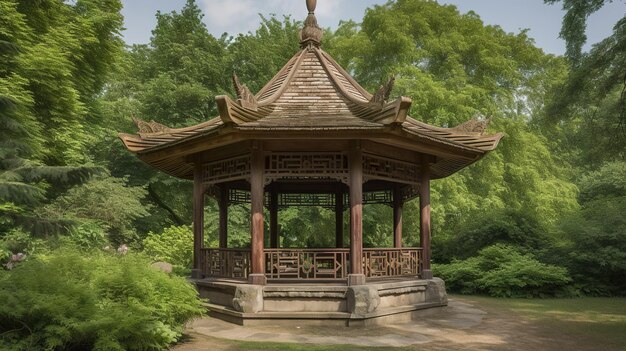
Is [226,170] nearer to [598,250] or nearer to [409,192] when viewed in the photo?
[409,192]

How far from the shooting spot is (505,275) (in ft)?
51.2

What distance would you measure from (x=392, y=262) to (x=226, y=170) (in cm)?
422

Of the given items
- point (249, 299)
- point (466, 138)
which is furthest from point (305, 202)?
point (249, 299)

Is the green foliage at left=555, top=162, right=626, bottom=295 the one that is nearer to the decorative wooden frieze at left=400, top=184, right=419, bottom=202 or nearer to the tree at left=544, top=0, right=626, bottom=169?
the tree at left=544, top=0, right=626, bottom=169

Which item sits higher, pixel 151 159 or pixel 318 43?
pixel 318 43

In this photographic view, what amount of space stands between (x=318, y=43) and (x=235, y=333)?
7.69m

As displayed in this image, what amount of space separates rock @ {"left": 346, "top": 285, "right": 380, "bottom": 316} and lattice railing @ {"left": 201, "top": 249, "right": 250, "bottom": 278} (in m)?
2.37

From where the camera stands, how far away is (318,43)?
13.1 meters

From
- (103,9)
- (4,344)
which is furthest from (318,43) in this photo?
(103,9)

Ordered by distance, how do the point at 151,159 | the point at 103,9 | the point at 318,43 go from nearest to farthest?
the point at 151,159, the point at 318,43, the point at 103,9

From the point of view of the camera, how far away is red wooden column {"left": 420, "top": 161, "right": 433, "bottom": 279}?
11.7m

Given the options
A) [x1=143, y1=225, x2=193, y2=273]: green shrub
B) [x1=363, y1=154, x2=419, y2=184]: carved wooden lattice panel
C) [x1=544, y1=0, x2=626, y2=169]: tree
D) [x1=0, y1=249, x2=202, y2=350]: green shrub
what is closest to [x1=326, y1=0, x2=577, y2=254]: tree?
[x1=544, y1=0, x2=626, y2=169]: tree

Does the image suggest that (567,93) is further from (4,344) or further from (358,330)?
(4,344)

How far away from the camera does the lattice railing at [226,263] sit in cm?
1076
